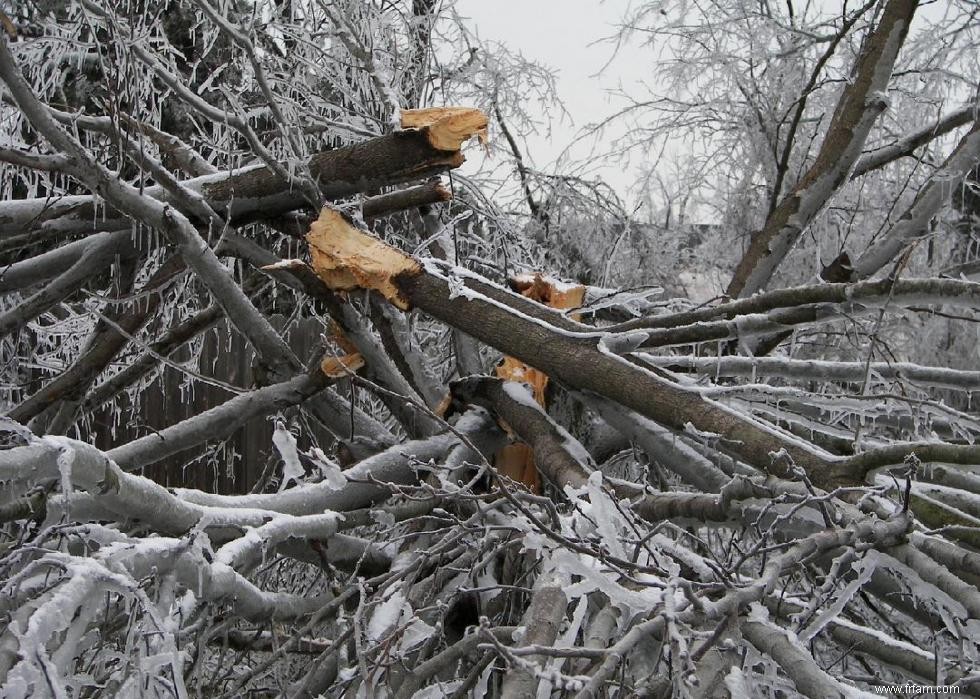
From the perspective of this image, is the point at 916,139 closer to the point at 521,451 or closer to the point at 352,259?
the point at 521,451

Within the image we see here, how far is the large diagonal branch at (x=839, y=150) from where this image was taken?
394 centimetres

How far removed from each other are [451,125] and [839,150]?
181 centimetres

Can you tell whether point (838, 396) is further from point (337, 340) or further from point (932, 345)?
point (932, 345)

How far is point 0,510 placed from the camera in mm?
1803

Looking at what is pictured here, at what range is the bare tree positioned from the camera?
1.56 meters

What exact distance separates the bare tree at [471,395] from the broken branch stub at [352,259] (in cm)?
1

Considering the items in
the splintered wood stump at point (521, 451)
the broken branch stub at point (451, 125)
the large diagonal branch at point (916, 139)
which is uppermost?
the large diagonal branch at point (916, 139)

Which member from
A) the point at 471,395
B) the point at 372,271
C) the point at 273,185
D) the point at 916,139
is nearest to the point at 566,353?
the point at 471,395

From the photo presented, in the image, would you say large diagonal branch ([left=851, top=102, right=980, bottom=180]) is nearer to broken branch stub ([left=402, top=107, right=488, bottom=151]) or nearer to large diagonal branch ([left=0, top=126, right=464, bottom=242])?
broken branch stub ([left=402, top=107, right=488, bottom=151])

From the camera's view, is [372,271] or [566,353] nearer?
[566,353]

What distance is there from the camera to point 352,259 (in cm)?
325

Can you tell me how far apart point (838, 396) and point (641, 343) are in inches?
20.9

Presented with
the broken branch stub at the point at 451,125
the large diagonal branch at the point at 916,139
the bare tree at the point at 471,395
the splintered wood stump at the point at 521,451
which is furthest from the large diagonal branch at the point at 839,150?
the broken branch stub at the point at 451,125

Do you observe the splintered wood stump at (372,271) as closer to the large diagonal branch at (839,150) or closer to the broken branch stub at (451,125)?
the broken branch stub at (451,125)
